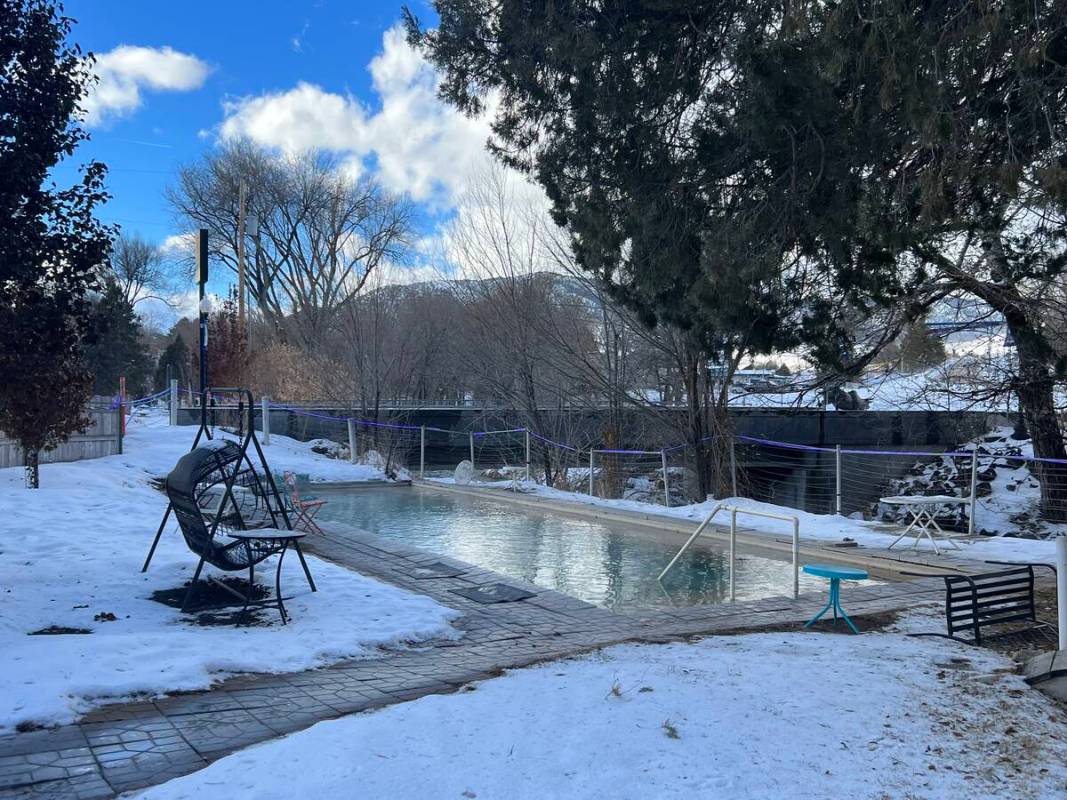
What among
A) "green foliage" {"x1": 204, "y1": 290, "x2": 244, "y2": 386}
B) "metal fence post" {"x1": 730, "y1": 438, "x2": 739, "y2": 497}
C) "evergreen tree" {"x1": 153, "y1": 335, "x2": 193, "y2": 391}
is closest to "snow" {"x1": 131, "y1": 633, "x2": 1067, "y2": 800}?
"metal fence post" {"x1": 730, "y1": 438, "x2": 739, "y2": 497}

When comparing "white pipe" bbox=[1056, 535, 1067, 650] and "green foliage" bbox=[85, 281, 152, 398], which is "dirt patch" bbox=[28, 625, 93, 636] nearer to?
"white pipe" bbox=[1056, 535, 1067, 650]

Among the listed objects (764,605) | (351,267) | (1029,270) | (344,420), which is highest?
(351,267)

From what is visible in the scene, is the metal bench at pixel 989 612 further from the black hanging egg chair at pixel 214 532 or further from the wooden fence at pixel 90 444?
the wooden fence at pixel 90 444

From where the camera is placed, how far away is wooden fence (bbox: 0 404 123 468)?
1312cm

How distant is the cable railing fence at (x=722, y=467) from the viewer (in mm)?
15508

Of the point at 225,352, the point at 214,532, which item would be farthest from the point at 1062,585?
the point at 225,352

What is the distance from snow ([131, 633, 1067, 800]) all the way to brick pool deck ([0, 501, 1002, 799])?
34cm

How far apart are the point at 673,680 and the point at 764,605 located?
308cm

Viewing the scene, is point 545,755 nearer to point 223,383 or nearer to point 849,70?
point 849,70

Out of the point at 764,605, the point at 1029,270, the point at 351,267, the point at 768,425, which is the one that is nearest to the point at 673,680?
the point at 764,605

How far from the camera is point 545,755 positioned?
12.0 ft

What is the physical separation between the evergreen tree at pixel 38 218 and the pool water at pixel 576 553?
196 inches

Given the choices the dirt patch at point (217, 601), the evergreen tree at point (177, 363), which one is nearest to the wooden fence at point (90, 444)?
the dirt patch at point (217, 601)

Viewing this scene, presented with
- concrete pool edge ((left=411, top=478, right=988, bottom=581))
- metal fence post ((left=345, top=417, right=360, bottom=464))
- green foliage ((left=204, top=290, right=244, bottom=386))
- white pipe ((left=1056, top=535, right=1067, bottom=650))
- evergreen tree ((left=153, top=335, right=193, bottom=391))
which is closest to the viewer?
white pipe ((left=1056, top=535, right=1067, bottom=650))
